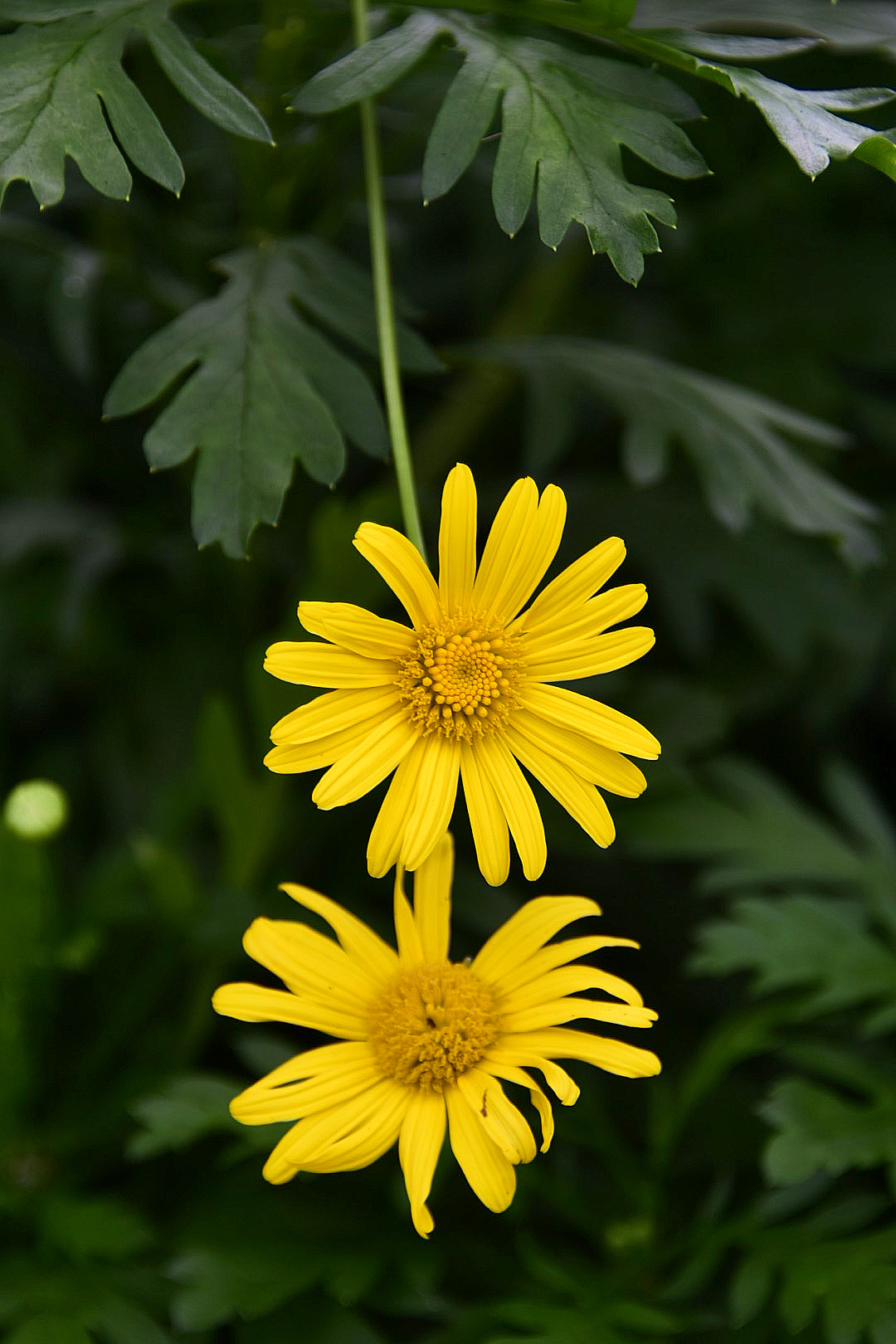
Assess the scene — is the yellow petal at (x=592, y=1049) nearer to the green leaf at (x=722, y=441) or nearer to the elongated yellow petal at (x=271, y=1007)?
the elongated yellow petal at (x=271, y=1007)

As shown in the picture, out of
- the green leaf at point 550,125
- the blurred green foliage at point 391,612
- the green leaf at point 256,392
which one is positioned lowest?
Answer: the blurred green foliage at point 391,612

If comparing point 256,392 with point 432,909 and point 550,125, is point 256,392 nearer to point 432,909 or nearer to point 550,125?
point 550,125

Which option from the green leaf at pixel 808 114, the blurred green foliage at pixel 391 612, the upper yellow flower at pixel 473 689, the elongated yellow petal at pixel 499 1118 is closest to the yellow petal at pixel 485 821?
the upper yellow flower at pixel 473 689

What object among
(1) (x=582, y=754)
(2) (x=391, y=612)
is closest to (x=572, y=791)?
(1) (x=582, y=754)

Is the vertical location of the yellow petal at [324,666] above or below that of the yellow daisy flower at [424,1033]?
above

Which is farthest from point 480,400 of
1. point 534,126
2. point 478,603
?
point 478,603

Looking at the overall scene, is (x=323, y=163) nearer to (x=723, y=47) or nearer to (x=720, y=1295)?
(x=723, y=47)

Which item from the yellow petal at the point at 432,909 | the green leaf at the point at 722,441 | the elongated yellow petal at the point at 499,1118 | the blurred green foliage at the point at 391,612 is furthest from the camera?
the green leaf at the point at 722,441
